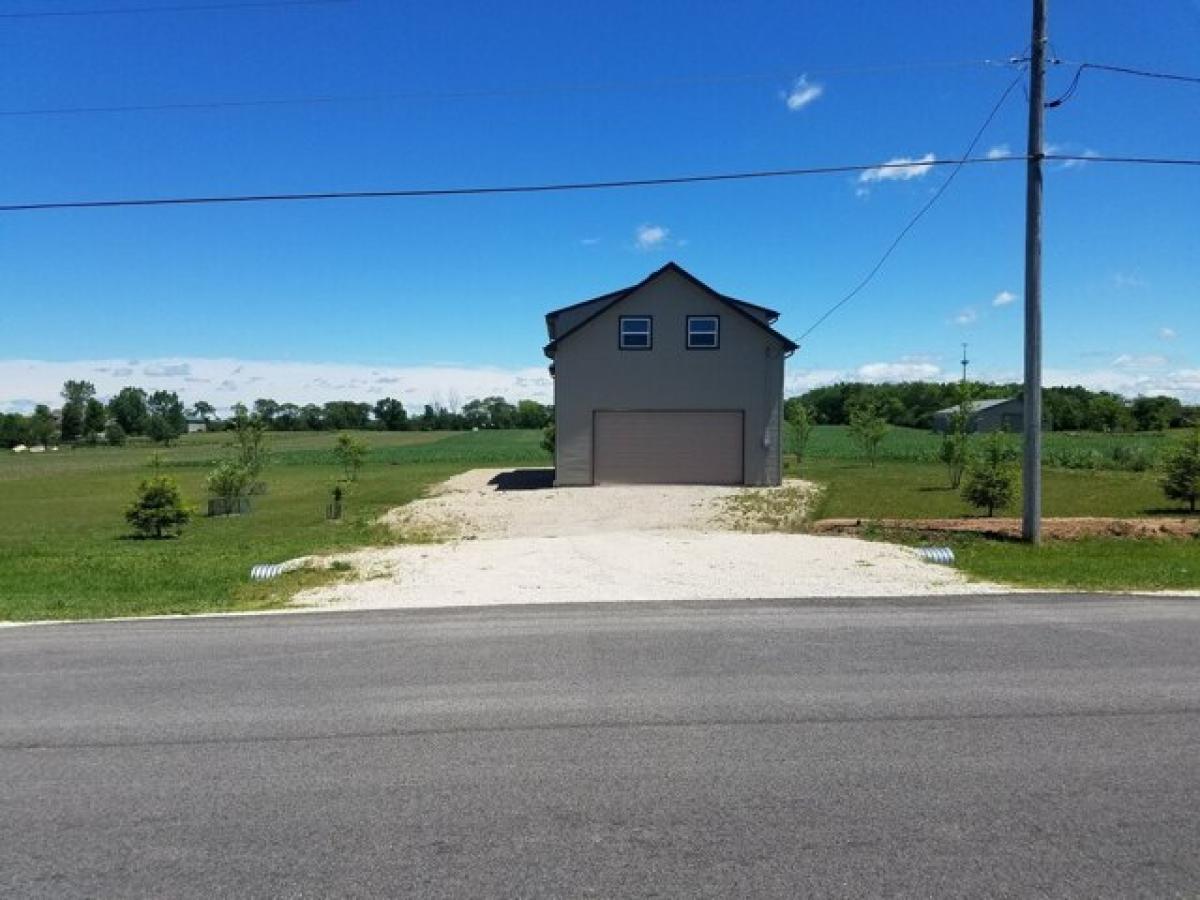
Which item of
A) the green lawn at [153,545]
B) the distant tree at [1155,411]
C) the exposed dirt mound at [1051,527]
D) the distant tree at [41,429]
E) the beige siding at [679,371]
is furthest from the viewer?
the distant tree at [41,429]

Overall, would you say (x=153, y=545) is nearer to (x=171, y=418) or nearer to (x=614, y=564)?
(x=614, y=564)

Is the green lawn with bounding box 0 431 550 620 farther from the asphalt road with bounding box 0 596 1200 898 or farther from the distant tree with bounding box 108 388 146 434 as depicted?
the distant tree with bounding box 108 388 146 434

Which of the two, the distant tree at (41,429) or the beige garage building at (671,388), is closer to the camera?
the beige garage building at (671,388)

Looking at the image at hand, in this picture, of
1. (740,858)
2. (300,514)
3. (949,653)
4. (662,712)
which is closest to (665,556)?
(949,653)

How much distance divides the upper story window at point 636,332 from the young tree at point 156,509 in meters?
13.5

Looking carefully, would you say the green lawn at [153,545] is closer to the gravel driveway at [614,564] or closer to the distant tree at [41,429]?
the gravel driveway at [614,564]

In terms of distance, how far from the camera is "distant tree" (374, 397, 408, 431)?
148000mm

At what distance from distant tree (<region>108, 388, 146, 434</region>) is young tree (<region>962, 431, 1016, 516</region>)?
146 m

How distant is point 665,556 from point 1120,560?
682cm

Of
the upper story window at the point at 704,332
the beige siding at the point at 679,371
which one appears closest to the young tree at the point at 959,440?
the beige siding at the point at 679,371

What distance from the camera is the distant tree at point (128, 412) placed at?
460 feet

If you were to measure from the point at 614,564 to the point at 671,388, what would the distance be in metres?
14.7

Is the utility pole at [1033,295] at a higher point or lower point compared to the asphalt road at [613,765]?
higher

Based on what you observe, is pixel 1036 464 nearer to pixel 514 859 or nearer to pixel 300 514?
pixel 514 859
